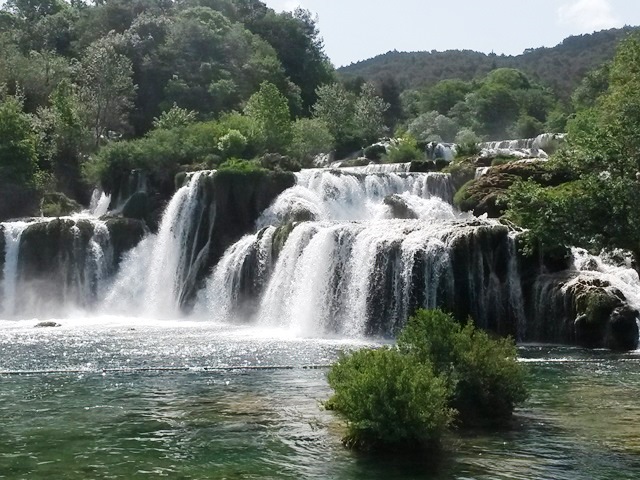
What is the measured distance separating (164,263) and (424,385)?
31.6 metres

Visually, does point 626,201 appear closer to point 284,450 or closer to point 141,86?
point 284,450

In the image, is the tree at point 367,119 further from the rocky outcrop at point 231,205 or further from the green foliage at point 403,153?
the rocky outcrop at point 231,205

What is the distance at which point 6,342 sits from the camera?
103 ft

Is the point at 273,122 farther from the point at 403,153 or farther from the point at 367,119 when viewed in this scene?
the point at 367,119

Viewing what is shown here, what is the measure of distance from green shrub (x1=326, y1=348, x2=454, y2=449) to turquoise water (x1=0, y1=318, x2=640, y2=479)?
13.8 inches

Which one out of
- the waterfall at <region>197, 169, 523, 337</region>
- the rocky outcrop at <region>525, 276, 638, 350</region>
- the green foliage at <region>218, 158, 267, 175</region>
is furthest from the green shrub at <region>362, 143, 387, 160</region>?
the rocky outcrop at <region>525, 276, 638, 350</region>

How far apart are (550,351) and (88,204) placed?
36.1 meters

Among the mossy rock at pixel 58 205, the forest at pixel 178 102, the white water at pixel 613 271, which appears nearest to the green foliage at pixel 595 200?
the white water at pixel 613 271

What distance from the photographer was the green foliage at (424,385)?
47.7ft

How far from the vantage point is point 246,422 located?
1736 centimetres

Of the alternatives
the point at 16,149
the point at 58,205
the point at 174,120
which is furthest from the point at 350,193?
the point at 174,120

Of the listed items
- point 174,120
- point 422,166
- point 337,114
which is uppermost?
point 337,114

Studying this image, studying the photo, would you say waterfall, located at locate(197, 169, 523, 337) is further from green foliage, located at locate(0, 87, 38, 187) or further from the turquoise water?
green foliage, located at locate(0, 87, 38, 187)

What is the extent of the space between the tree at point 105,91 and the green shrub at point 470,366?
1956 inches
